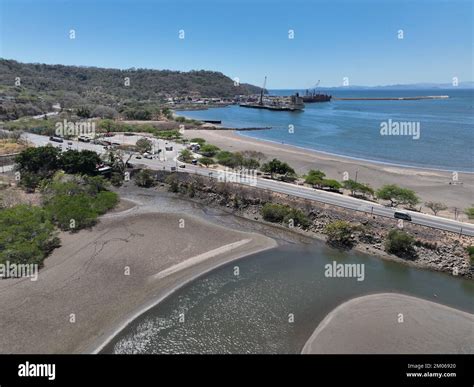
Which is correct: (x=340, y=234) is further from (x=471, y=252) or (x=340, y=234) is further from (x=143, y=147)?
(x=143, y=147)

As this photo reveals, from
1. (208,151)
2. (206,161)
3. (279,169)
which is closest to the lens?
(279,169)

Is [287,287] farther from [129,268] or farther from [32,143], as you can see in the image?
[32,143]

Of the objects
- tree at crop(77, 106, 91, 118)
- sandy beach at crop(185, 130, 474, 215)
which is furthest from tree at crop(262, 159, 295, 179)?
tree at crop(77, 106, 91, 118)

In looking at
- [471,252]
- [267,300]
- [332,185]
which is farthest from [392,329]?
[332,185]

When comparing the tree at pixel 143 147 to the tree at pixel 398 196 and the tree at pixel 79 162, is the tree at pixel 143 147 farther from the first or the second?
the tree at pixel 398 196

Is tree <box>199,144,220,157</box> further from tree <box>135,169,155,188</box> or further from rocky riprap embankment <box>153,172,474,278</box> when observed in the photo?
tree <box>135,169,155,188</box>

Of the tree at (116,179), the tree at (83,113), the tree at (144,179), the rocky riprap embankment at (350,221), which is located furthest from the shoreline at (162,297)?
the tree at (83,113)

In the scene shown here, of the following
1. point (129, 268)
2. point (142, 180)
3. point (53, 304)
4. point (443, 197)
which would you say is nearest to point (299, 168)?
point (443, 197)
